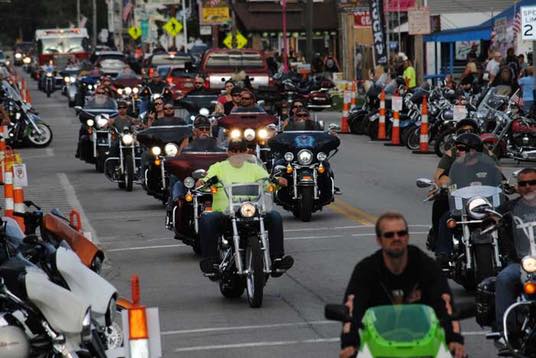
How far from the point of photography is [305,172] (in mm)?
21938

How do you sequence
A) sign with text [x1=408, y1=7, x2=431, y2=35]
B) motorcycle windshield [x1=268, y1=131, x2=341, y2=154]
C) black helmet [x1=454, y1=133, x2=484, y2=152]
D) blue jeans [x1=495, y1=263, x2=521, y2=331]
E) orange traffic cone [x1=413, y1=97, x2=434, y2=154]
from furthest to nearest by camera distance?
sign with text [x1=408, y1=7, x2=431, y2=35] < orange traffic cone [x1=413, y1=97, x2=434, y2=154] < motorcycle windshield [x1=268, y1=131, x2=341, y2=154] < black helmet [x1=454, y1=133, x2=484, y2=152] < blue jeans [x1=495, y1=263, x2=521, y2=331]

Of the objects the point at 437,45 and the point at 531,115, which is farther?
the point at 437,45

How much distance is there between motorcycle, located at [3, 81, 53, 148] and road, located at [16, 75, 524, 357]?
4399 mm

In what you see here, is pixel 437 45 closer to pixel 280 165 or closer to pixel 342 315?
pixel 280 165

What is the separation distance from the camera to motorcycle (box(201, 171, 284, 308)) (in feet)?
48.3

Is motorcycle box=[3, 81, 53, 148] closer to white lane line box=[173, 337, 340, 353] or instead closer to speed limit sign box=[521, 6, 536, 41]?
speed limit sign box=[521, 6, 536, 41]

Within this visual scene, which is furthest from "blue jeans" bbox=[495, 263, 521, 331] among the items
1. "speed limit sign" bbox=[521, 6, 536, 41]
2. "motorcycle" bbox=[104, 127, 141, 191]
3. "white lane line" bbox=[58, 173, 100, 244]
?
"speed limit sign" bbox=[521, 6, 536, 41]

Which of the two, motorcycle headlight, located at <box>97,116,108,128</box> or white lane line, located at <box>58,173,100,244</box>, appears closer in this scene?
white lane line, located at <box>58,173,100,244</box>

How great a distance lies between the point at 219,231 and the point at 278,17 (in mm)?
71205

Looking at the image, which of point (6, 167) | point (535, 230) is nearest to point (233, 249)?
point (535, 230)

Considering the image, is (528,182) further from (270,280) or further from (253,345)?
(270,280)

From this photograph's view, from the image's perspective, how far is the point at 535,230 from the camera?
1202cm

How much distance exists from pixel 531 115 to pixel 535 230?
19.9m

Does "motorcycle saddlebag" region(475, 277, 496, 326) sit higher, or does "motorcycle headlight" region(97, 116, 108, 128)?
"motorcycle saddlebag" region(475, 277, 496, 326)
